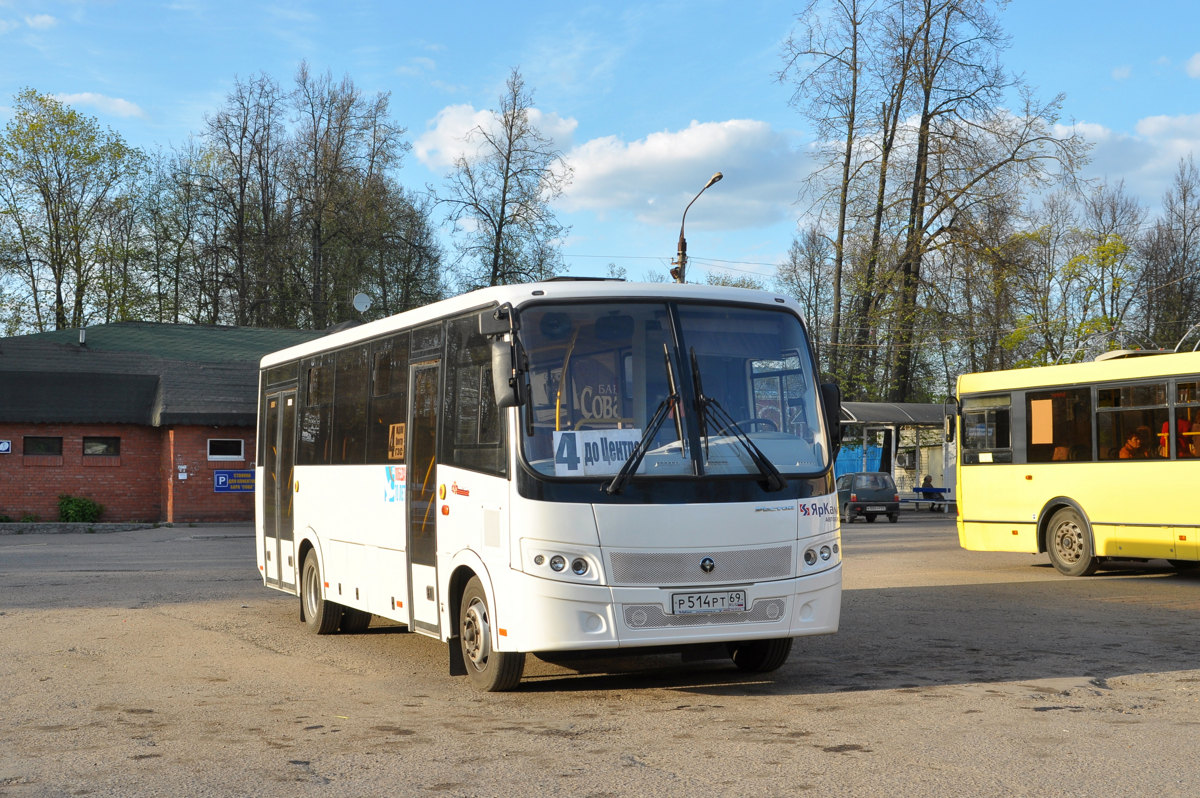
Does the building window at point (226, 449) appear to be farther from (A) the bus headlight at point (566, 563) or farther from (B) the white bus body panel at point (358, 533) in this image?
(A) the bus headlight at point (566, 563)

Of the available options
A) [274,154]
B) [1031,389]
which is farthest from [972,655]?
[274,154]

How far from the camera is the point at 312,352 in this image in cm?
1312

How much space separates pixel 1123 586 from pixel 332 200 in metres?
39.9

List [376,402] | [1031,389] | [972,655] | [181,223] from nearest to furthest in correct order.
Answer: [972,655], [376,402], [1031,389], [181,223]

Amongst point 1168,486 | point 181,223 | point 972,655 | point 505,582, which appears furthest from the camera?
point 181,223

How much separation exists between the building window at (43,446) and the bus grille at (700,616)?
3171 cm

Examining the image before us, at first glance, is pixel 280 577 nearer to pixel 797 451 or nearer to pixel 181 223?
pixel 797 451

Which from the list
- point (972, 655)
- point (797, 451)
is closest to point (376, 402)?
point (797, 451)

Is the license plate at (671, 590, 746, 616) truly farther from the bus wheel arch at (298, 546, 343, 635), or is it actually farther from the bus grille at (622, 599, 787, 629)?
the bus wheel arch at (298, 546, 343, 635)

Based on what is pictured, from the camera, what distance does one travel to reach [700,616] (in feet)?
26.7

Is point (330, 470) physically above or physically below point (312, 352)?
below

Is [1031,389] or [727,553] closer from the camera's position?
[727,553]

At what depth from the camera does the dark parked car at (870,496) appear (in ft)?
127

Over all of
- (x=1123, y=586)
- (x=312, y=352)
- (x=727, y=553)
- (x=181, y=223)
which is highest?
(x=181, y=223)
